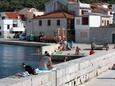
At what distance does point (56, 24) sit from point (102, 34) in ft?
33.6

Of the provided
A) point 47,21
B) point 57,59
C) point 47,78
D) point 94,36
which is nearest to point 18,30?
point 47,21

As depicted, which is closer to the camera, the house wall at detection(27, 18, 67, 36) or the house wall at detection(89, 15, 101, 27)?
the house wall at detection(89, 15, 101, 27)

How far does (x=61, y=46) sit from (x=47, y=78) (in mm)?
31706

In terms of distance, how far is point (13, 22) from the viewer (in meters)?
92.0

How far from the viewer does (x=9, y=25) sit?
9088 cm

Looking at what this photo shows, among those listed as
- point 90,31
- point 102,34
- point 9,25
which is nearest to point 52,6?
point 90,31

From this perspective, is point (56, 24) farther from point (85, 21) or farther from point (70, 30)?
point (85, 21)

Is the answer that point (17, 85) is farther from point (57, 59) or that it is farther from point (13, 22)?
point (13, 22)

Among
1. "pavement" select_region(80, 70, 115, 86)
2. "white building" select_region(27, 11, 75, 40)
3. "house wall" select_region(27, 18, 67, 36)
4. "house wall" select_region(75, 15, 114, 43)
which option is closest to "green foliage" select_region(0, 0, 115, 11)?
"house wall" select_region(27, 18, 67, 36)

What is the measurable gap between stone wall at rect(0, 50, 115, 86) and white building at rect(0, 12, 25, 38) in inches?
2393

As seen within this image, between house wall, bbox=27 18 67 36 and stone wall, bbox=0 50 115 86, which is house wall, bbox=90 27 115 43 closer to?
house wall, bbox=27 18 67 36

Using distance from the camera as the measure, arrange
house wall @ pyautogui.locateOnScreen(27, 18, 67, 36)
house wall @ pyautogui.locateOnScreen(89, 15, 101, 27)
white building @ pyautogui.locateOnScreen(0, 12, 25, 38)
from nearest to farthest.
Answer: house wall @ pyautogui.locateOnScreen(89, 15, 101, 27) → house wall @ pyautogui.locateOnScreen(27, 18, 67, 36) → white building @ pyautogui.locateOnScreen(0, 12, 25, 38)

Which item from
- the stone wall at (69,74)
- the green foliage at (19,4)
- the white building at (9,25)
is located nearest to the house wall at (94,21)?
the white building at (9,25)

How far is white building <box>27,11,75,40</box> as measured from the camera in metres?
69.2
